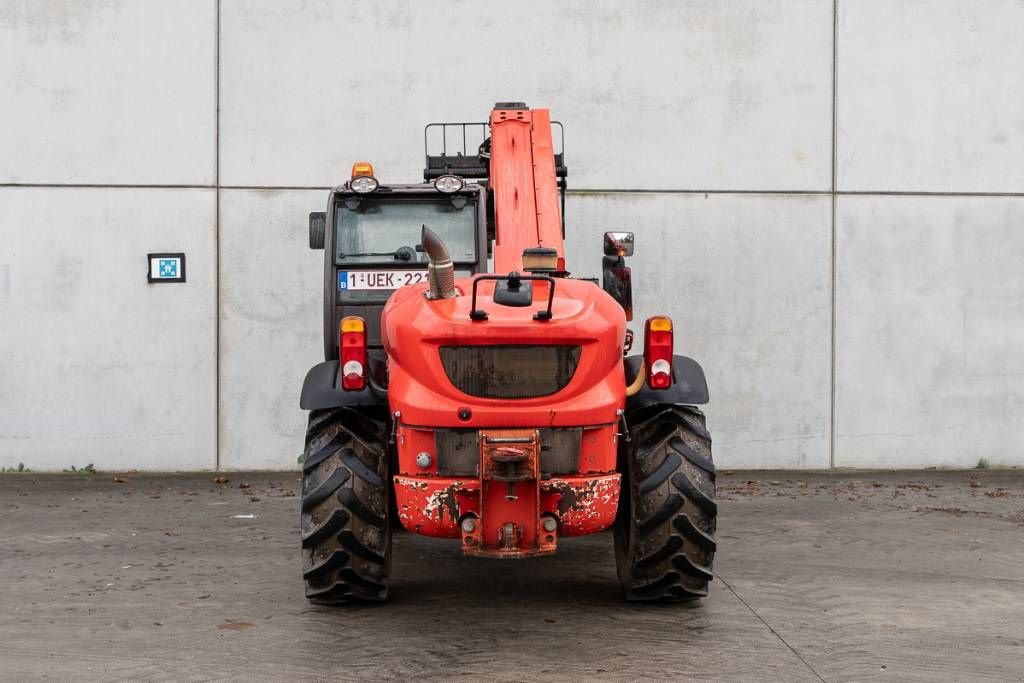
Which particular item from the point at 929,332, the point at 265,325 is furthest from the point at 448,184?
the point at 929,332

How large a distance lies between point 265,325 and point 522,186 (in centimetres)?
491

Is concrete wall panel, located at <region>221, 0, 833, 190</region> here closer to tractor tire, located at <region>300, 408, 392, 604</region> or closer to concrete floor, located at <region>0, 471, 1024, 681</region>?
concrete floor, located at <region>0, 471, 1024, 681</region>

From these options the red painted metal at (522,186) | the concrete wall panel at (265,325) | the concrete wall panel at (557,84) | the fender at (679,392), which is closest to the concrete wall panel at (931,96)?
the concrete wall panel at (557,84)

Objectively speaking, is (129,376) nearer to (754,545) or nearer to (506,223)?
(506,223)

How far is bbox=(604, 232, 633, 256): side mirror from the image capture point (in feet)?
28.0

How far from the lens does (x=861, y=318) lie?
14320mm

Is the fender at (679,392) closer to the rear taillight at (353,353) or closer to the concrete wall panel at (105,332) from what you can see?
the rear taillight at (353,353)

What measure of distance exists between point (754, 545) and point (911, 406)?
17.3 feet

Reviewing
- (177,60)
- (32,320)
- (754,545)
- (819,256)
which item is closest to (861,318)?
(819,256)

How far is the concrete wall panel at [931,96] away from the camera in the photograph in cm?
1438

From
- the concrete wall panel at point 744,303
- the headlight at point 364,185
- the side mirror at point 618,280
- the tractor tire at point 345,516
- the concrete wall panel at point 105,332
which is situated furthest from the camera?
the concrete wall panel at point 744,303

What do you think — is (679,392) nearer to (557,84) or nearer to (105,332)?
(557,84)

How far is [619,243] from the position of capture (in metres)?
8.57

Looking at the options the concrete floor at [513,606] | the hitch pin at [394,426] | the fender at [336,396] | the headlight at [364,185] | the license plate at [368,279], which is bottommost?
the concrete floor at [513,606]
